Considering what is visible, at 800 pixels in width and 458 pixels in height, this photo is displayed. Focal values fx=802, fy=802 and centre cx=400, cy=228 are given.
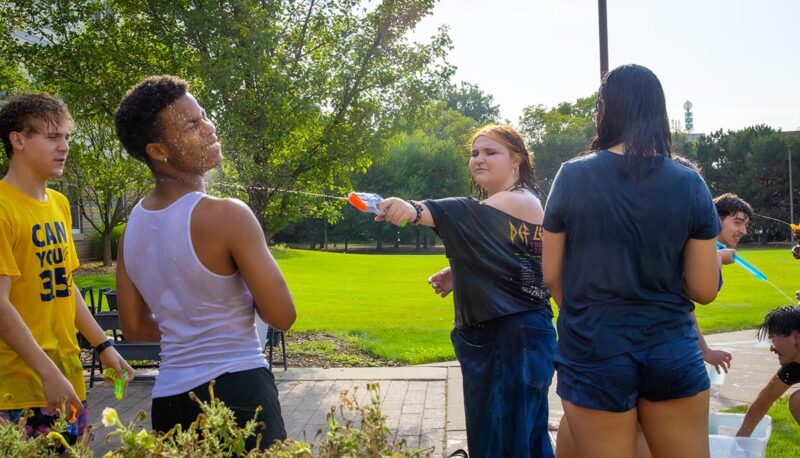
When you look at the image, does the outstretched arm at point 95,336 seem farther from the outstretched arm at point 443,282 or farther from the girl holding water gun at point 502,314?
the outstretched arm at point 443,282

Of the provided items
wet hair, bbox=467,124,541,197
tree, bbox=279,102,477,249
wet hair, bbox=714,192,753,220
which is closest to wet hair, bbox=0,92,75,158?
wet hair, bbox=467,124,541,197

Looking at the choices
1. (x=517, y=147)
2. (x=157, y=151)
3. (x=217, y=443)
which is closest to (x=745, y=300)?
(x=517, y=147)

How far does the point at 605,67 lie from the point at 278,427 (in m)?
7.66

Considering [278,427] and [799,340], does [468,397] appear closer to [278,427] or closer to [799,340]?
[278,427]

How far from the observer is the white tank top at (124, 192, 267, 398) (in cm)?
241

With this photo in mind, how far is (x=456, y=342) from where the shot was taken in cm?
374

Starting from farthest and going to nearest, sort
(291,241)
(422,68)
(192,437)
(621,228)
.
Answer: (291,241) < (422,68) < (621,228) < (192,437)

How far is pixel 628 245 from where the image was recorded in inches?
108

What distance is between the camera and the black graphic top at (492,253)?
11.5 ft

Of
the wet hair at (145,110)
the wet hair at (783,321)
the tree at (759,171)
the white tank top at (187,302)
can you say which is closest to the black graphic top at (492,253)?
the white tank top at (187,302)

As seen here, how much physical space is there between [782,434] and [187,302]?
499 centimetres

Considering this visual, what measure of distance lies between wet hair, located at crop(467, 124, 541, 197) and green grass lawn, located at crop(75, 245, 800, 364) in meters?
6.10

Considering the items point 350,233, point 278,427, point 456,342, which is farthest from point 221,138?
point 350,233

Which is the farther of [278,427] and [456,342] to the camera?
Result: [456,342]
